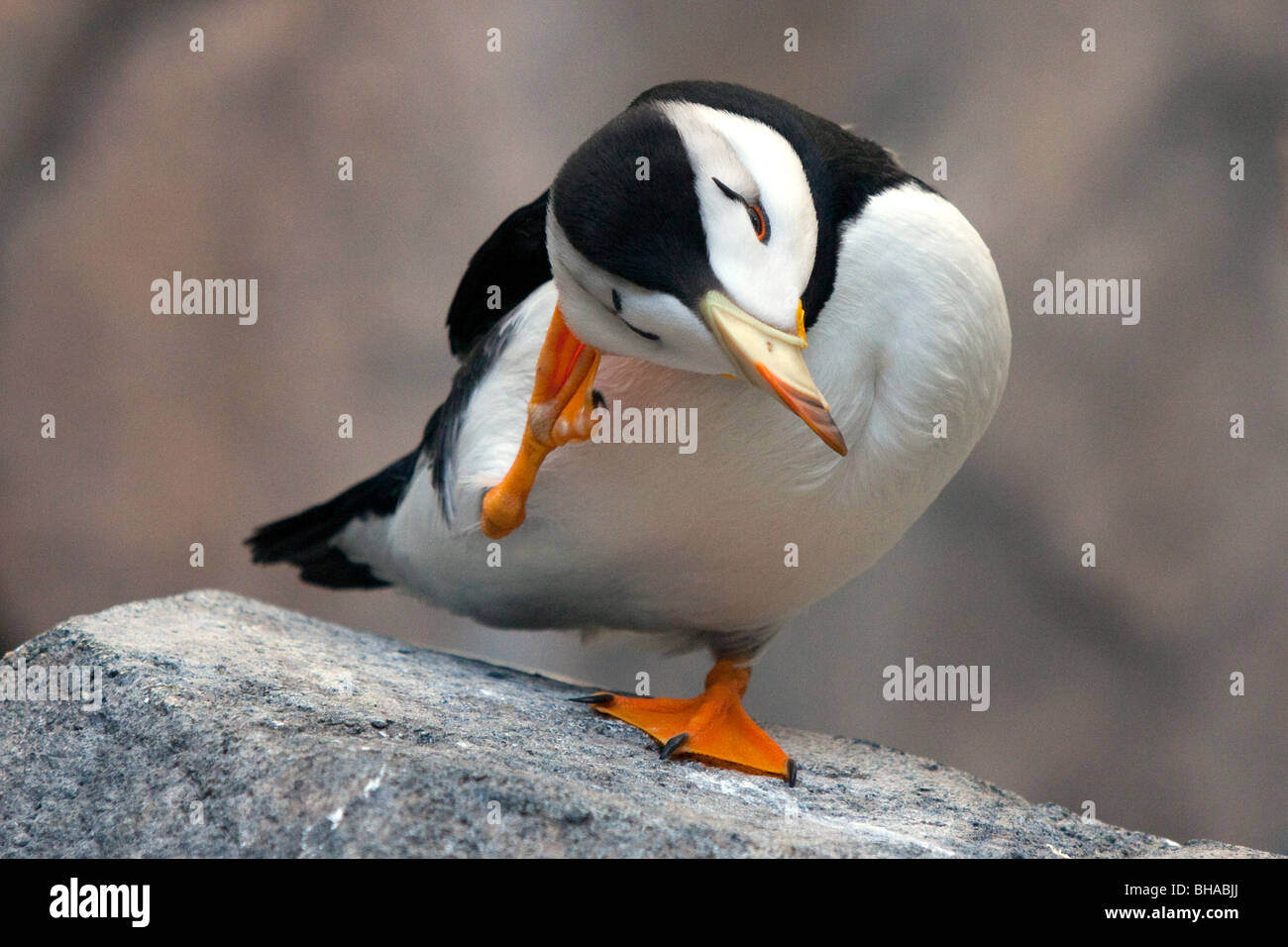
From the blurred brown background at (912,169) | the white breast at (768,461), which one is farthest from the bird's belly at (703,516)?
the blurred brown background at (912,169)

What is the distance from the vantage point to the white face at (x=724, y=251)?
4.78ft

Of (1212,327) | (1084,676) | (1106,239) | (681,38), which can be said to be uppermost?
(681,38)

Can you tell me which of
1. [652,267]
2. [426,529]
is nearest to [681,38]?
[426,529]

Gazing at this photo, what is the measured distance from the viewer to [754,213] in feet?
4.92

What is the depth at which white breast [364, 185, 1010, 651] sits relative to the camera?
203 centimetres

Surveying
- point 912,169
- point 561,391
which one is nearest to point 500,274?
point 561,391

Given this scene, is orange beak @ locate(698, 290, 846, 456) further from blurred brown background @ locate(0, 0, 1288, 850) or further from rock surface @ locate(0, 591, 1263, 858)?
blurred brown background @ locate(0, 0, 1288, 850)

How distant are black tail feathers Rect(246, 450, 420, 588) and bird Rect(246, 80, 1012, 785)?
0.11 meters

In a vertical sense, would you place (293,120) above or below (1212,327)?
above

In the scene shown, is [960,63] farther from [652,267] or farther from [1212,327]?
[652,267]

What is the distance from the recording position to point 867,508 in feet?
7.22

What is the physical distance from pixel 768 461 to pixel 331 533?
146cm

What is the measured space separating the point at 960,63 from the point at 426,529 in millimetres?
3398

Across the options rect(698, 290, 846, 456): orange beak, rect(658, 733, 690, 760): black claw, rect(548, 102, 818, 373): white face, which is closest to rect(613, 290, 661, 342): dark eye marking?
rect(548, 102, 818, 373): white face
